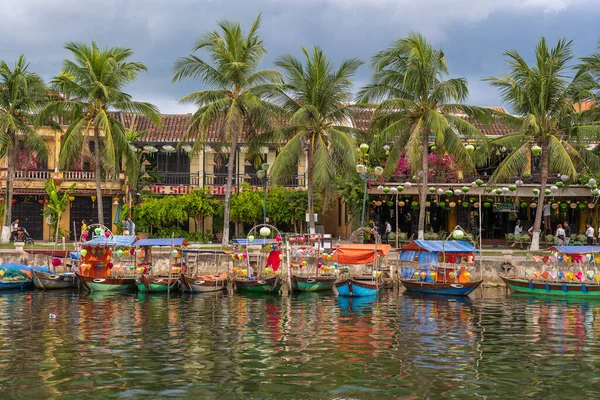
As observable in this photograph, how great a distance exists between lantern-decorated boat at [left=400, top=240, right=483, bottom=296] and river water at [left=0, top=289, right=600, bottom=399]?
181 centimetres

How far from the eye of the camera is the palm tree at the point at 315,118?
33906 millimetres

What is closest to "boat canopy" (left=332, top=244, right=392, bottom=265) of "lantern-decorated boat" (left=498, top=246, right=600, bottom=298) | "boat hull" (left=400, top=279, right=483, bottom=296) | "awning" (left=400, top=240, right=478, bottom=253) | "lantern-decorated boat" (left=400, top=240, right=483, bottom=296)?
"awning" (left=400, top=240, right=478, bottom=253)

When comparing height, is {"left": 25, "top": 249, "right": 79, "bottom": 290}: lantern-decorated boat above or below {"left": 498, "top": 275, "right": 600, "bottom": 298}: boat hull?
above

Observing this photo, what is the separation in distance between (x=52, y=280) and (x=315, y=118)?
14.0 metres

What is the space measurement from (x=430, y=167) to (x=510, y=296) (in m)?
12.6

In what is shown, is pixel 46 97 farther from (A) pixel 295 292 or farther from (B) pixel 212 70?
(A) pixel 295 292

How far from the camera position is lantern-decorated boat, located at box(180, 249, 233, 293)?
97.6 feet

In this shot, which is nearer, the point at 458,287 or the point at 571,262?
the point at 458,287

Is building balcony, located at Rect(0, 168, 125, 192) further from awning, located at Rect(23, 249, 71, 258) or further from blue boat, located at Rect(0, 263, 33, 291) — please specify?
blue boat, located at Rect(0, 263, 33, 291)

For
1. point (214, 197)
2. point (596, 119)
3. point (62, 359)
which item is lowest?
point (62, 359)

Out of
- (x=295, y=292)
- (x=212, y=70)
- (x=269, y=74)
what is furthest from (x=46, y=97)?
(x=295, y=292)

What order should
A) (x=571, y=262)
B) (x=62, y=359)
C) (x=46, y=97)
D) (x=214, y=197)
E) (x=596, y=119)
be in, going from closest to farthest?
1. (x=62, y=359)
2. (x=571, y=262)
3. (x=596, y=119)
4. (x=46, y=97)
5. (x=214, y=197)

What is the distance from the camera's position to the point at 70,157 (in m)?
34.9

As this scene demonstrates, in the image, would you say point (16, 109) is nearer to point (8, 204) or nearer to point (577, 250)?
point (8, 204)
